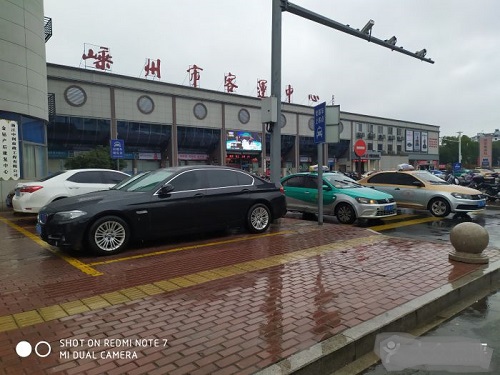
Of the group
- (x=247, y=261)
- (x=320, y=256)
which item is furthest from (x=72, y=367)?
(x=320, y=256)

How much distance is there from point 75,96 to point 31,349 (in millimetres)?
39894

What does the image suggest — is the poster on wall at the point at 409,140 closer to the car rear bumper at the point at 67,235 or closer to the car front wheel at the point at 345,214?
the car front wheel at the point at 345,214

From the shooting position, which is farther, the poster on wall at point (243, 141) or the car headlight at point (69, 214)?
the poster on wall at point (243, 141)

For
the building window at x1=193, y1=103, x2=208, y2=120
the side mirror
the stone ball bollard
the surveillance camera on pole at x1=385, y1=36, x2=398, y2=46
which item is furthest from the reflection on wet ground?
the building window at x1=193, y1=103, x2=208, y2=120

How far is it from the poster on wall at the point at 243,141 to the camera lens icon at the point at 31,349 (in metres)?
47.3

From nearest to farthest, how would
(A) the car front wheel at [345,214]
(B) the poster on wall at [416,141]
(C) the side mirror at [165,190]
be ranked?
(C) the side mirror at [165,190] → (A) the car front wheel at [345,214] → (B) the poster on wall at [416,141]

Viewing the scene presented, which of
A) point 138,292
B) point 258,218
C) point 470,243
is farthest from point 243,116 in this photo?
point 138,292

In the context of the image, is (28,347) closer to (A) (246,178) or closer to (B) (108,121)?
(A) (246,178)

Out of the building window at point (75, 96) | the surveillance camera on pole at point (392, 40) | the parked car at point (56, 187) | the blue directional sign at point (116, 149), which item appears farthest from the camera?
the building window at point (75, 96)

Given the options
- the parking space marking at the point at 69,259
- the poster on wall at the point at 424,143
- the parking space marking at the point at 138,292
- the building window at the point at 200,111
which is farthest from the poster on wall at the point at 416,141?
the parking space marking at the point at 69,259

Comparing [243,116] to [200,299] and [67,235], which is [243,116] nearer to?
[67,235]

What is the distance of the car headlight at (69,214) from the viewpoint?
19.7ft

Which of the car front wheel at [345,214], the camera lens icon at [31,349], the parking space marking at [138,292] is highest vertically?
the car front wheel at [345,214]

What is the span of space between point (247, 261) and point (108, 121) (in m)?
38.6
